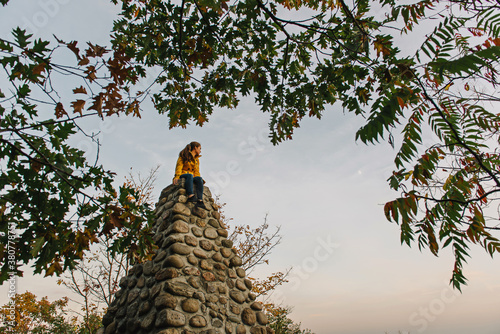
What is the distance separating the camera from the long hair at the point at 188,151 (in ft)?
19.4

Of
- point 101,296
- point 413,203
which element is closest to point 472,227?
point 413,203

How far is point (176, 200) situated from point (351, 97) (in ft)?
11.2

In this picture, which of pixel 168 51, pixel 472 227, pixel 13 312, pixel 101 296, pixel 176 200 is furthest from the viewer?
pixel 13 312

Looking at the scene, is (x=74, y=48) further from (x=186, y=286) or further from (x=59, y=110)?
(x=186, y=286)

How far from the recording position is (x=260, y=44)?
3.45 metres

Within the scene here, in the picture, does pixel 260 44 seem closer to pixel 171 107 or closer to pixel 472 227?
pixel 171 107

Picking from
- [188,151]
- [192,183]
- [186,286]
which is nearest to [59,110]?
[186,286]

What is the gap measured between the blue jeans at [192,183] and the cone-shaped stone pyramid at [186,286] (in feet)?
0.48

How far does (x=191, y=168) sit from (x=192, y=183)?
42 centimetres

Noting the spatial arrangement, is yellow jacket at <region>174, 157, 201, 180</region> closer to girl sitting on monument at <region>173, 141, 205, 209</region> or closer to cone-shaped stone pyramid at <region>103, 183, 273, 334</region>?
girl sitting on monument at <region>173, 141, 205, 209</region>

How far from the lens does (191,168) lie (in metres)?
5.92

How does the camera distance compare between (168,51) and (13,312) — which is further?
(13,312)

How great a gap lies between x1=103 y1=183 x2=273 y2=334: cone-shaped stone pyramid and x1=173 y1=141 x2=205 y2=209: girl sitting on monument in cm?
19

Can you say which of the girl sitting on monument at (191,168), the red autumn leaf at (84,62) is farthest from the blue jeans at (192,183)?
the red autumn leaf at (84,62)
